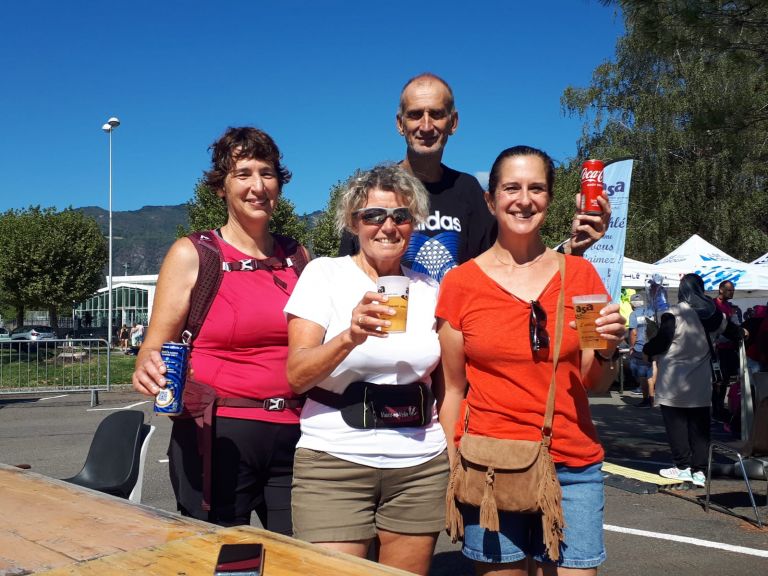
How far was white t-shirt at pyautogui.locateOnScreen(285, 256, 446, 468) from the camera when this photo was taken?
7.96 feet

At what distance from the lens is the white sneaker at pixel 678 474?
6918 millimetres

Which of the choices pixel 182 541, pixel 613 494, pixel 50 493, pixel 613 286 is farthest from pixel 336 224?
pixel 613 286

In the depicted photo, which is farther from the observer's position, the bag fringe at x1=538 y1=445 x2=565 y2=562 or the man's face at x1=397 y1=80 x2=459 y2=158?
the man's face at x1=397 y1=80 x2=459 y2=158

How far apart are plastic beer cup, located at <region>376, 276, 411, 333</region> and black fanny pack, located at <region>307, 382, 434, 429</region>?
333 millimetres

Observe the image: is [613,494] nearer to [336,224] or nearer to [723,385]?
[336,224]

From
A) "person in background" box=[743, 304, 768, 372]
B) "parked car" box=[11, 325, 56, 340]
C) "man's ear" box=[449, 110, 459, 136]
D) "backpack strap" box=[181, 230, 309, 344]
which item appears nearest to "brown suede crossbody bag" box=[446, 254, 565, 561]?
"backpack strap" box=[181, 230, 309, 344]

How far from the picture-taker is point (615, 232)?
891 centimetres

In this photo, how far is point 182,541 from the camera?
1.99m

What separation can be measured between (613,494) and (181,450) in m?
5.07

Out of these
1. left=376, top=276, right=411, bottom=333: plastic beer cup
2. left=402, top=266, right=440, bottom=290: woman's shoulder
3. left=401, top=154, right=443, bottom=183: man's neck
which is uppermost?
left=401, top=154, right=443, bottom=183: man's neck

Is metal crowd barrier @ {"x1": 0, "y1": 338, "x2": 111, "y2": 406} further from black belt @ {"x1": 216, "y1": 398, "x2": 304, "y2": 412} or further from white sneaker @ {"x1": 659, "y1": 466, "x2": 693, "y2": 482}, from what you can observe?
black belt @ {"x1": 216, "y1": 398, "x2": 304, "y2": 412}

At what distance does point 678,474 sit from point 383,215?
5729 mm

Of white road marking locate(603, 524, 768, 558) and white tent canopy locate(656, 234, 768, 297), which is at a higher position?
white tent canopy locate(656, 234, 768, 297)

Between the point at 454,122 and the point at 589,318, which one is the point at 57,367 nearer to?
the point at 454,122
